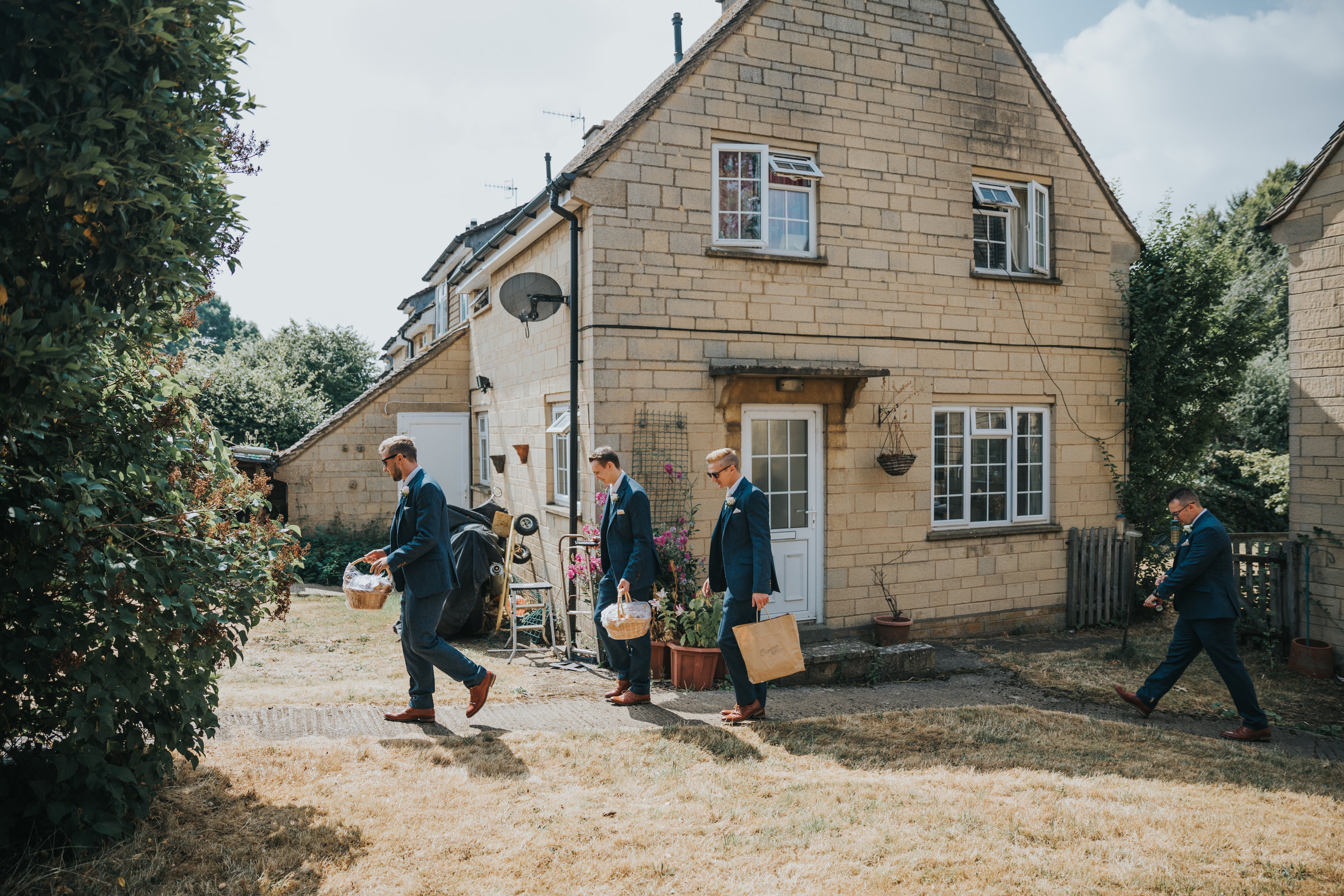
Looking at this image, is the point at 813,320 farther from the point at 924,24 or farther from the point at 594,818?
the point at 594,818

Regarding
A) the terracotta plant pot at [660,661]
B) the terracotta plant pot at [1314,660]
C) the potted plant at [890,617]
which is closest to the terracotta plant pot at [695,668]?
the terracotta plant pot at [660,661]

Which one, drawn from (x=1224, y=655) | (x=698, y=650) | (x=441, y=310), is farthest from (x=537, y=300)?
(x=441, y=310)

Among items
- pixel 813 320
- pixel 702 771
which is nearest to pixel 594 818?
pixel 702 771

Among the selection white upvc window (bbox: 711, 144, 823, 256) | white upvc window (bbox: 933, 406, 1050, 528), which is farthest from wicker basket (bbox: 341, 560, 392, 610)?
white upvc window (bbox: 933, 406, 1050, 528)

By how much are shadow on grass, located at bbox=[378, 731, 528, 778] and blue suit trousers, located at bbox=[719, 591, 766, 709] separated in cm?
174

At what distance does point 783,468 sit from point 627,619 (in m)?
3.61

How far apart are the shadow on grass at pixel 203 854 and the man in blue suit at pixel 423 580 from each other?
163 centimetres

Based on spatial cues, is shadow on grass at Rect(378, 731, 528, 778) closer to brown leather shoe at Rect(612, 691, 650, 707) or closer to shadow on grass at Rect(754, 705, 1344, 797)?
brown leather shoe at Rect(612, 691, 650, 707)

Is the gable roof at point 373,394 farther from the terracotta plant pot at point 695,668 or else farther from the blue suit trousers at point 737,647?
the blue suit trousers at point 737,647

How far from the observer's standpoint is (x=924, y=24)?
1006 centimetres

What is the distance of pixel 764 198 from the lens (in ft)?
30.0

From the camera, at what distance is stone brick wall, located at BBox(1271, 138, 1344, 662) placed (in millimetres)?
9008

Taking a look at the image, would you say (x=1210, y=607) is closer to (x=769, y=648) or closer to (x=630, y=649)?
(x=769, y=648)

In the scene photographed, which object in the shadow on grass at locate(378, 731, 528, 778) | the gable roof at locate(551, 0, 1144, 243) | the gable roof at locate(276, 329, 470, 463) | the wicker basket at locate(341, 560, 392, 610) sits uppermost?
the gable roof at locate(551, 0, 1144, 243)
